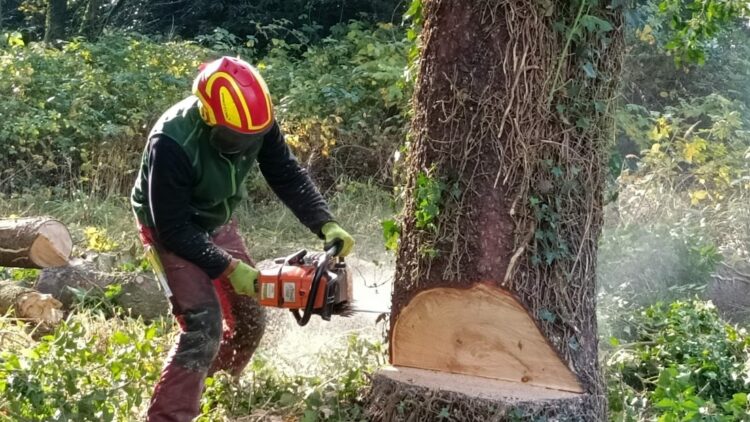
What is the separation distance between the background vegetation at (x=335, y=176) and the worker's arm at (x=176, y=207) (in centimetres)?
57

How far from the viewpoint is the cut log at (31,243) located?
532cm

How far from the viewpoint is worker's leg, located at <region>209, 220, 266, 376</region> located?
3.70 m

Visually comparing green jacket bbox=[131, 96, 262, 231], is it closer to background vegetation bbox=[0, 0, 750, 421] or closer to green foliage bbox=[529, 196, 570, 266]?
background vegetation bbox=[0, 0, 750, 421]

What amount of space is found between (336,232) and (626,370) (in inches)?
66.6

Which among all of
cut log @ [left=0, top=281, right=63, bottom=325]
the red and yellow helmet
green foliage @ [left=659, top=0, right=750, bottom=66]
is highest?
green foliage @ [left=659, top=0, right=750, bottom=66]

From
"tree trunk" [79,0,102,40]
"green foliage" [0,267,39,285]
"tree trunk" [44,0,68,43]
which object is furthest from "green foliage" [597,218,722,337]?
"tree trunk" [44,0,68,43]

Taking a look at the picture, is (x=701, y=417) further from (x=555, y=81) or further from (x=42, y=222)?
(x=42, y=222)

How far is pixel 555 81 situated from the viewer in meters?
3.05

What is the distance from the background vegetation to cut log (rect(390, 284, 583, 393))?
43 centimetres

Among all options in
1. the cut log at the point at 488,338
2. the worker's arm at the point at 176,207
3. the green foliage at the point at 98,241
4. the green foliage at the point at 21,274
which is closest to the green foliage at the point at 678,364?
the cut log at the point at 488,338

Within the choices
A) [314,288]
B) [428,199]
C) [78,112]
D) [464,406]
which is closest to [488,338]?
[464,406]

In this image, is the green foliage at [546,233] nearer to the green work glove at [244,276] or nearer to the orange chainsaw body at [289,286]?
the orange chainsaw body at [289,286]

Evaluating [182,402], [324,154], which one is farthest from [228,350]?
[324,154]

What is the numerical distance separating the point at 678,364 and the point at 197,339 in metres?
2.30
